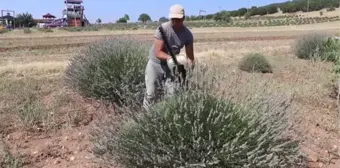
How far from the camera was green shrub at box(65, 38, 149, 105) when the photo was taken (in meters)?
8.09

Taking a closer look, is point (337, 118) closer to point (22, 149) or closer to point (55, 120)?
point (55, 120)

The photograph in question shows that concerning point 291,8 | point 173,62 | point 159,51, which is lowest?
point 173,62

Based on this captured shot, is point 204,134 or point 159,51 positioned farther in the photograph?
point 159,51

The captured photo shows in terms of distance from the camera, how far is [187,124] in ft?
14.4

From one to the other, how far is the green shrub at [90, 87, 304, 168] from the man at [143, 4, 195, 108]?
754 mm

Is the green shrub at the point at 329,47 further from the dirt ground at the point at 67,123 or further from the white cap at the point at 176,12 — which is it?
the white cap at the point at 176,12

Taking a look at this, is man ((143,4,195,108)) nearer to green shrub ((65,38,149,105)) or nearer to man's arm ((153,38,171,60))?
man's arm ((153,38,171,60))

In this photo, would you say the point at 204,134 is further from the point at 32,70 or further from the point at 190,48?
the point at 32,70

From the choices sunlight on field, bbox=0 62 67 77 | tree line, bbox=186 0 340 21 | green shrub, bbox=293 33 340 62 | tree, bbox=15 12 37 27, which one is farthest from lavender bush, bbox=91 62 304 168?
tree line, bbox=186 0 340 21

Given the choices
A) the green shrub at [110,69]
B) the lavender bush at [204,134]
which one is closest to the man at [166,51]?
the lavender bush at [204,134]

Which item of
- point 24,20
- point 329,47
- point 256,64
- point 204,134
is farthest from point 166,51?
point 24,20

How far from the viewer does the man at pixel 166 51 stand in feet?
18.1

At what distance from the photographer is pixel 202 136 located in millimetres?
4387

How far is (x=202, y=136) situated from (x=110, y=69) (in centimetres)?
407
